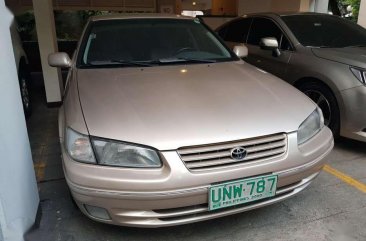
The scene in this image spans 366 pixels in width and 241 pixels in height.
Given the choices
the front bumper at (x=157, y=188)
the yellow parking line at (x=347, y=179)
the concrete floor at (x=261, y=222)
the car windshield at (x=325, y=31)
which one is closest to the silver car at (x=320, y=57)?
the car windshield at (x=325, y=31)

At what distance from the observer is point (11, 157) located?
2.03 meters

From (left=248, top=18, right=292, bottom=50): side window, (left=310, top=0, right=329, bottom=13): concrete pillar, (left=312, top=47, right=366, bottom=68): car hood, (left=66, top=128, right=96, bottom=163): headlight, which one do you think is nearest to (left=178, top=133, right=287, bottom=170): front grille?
(left=66, top=128, right=96, bottom=163): headlight

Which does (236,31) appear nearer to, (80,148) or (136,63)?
(136,63)

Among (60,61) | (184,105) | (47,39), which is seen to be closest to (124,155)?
(184,105)

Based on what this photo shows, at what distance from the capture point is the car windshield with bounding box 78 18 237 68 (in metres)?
2.94

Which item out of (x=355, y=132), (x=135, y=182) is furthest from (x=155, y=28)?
(x=355, y=132)

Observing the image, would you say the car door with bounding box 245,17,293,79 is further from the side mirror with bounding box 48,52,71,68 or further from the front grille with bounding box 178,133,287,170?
the side mirror with bounding box 48,52,71,68

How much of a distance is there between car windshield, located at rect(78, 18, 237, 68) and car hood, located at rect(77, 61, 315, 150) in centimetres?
19

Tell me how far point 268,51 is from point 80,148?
3183 millimetres

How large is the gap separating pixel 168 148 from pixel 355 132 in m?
2.30

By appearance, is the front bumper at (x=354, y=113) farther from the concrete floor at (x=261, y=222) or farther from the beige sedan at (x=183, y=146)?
the beige sedan at (x=183, y=146)

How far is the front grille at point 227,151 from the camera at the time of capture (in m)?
1.84

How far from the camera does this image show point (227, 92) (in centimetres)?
239

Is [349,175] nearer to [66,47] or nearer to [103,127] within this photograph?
[103,127]
